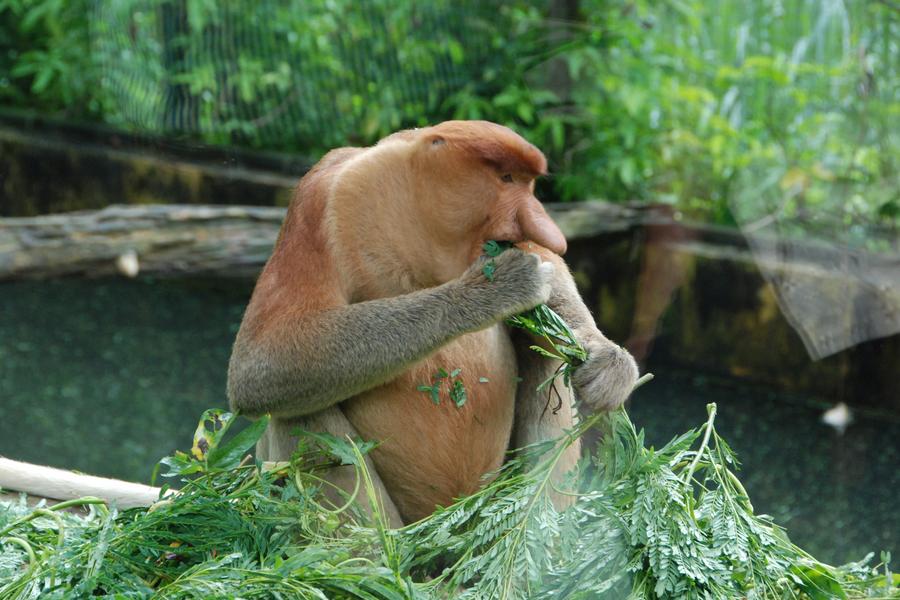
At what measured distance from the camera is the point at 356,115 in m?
6.54

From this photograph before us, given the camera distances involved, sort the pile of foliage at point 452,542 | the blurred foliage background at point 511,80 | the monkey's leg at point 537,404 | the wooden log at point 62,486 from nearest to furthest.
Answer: the pile of foliage at point 452,542, the monkey's leg at point 537,404, the wooden log at point 62,486, the blurred foliage background at point 511,80

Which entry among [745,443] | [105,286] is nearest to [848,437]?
[745,443]

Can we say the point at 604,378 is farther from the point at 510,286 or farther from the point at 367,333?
the point at 367,333

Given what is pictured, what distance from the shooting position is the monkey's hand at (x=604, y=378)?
7.88ft

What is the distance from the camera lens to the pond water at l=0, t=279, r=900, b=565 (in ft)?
16.2

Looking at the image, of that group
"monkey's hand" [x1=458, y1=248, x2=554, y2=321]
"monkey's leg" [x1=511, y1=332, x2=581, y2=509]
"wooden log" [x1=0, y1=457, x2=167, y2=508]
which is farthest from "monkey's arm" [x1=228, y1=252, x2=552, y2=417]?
"wooden log" [x1=0, y1=457, x2=167, y2=508]

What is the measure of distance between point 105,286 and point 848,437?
4.91 meters

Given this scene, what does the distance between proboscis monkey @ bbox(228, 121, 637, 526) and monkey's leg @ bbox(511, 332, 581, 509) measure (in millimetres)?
53

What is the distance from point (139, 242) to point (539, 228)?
2.98 meters

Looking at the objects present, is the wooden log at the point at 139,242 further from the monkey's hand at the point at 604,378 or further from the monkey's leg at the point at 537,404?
the monkey's hand at the point at 604,378

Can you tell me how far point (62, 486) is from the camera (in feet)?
9.90

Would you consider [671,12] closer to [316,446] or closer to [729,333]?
[729,333]

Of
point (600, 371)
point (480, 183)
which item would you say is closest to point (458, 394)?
point (600, 371)

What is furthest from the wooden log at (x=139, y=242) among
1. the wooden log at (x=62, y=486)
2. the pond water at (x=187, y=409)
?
the wooden log at (x=62, y=486)
